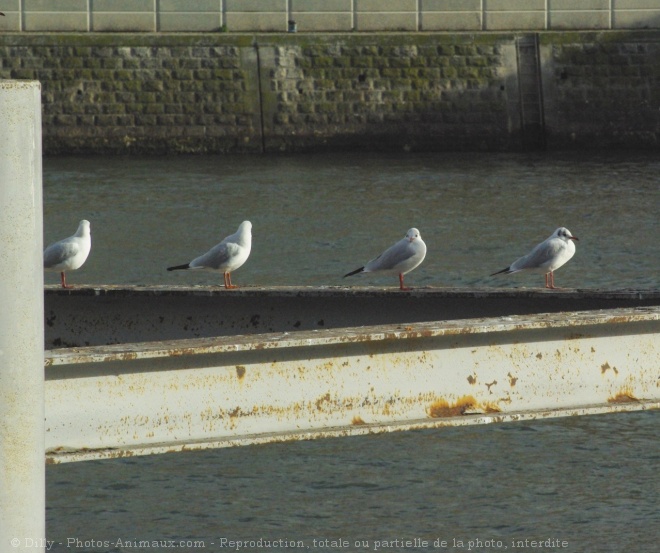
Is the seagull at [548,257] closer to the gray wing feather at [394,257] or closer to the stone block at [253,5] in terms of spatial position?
the gray wing feather at [394,257]

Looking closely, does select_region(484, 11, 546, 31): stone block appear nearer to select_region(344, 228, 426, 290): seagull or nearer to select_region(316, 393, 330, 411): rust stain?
select_region(344, 228, 426, 290): seagull

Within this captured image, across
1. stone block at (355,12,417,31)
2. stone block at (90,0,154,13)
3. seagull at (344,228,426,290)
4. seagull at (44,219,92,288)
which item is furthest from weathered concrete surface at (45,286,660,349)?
stone block at (355,12,417,31)

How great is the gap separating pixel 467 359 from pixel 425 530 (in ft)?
7.49

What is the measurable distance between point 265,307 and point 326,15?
1847 cm

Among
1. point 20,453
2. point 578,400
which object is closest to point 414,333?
point 578,400

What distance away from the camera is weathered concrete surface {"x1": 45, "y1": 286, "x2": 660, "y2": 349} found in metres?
7.09

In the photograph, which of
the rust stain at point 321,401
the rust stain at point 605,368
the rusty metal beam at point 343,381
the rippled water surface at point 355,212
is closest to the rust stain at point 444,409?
the rusty metal beam at point 343,381

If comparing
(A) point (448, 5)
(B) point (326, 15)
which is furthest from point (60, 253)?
(A) point (448, 5)

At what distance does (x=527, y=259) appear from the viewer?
9523 mm

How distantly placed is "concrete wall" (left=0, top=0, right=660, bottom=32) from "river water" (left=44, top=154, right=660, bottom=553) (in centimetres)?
237

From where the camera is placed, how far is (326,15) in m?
25.2

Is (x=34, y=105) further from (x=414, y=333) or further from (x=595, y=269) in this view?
(x=595, y=269)

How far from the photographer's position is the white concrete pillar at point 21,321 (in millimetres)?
3279

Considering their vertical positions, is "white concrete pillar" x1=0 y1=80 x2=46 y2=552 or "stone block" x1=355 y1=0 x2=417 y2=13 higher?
"stone block" x1=355 y1=0 x2=417 y2=13
